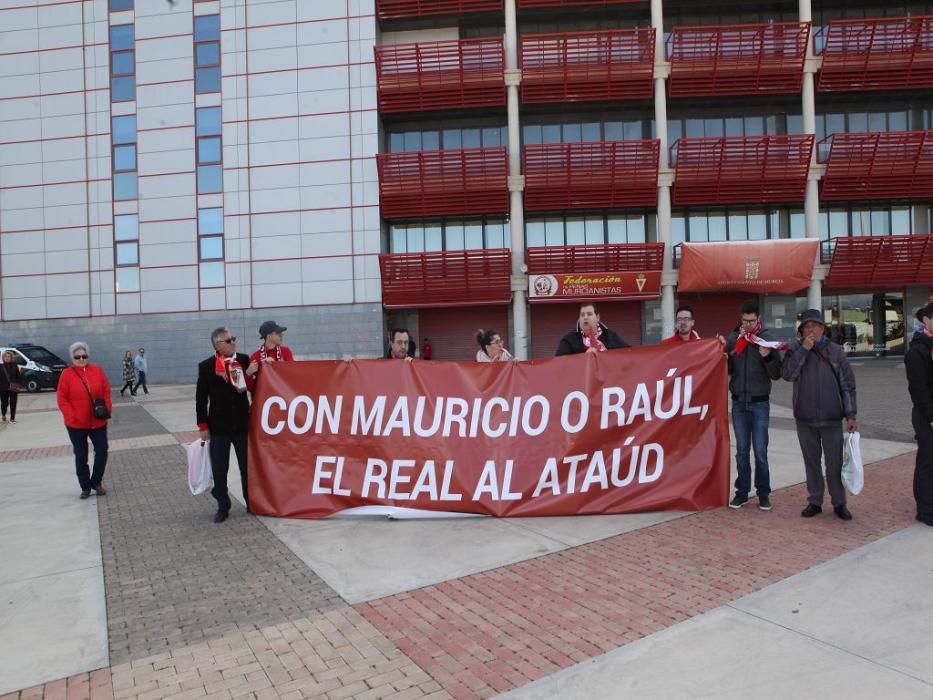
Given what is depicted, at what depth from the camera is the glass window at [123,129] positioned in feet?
92.2

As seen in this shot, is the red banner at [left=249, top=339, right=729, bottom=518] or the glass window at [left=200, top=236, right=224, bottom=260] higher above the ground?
the glass window at [left=200, top=236, right=224, bottom=260]

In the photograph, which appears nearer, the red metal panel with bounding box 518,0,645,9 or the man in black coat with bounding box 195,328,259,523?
the man in black coat with bounding box 195,328,259,523

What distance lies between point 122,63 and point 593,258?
23210 millimetres

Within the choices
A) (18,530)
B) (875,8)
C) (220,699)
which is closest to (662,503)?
(220,699)

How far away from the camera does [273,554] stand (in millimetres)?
5152

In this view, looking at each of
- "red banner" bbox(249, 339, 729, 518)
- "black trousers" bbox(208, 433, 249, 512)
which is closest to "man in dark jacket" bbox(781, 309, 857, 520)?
"red banner" bbox(249, 339, 729, 518)

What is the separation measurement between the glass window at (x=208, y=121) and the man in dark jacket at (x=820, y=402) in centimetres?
2765

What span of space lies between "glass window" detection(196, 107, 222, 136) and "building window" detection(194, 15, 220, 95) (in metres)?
0.87

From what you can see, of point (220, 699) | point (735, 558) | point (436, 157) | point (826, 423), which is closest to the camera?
point (220, 699)

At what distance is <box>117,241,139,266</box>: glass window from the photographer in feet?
92.0

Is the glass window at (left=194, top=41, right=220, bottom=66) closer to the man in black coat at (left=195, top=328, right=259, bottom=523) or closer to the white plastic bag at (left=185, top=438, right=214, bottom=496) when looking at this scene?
the man in black coat at (left=195, top=328, right=259, bottom=523)

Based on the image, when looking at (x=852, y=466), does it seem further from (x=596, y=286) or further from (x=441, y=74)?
(x=441, y=74)

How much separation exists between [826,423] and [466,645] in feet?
13.6

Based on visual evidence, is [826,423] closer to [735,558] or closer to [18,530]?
[735,558]
